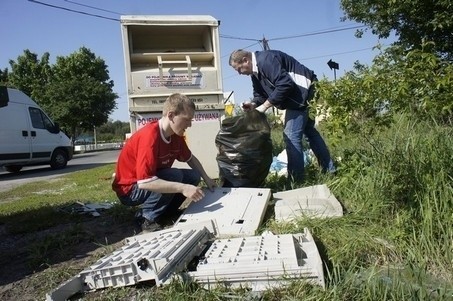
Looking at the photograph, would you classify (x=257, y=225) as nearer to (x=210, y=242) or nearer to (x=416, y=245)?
(x=210, y=242)

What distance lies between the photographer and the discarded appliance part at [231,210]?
3.21 m

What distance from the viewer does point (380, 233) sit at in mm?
2871

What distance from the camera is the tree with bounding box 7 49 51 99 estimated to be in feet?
126

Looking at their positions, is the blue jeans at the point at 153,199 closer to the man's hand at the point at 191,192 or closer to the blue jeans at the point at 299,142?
the man's hand at the point at 191,192

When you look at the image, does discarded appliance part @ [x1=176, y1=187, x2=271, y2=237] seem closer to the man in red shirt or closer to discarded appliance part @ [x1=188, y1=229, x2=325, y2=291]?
the man in red shirt

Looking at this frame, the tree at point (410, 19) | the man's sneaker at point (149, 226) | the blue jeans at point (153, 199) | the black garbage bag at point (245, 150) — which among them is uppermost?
the tree at point (410, 19)

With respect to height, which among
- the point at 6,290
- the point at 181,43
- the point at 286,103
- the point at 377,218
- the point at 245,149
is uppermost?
the point at 181,43

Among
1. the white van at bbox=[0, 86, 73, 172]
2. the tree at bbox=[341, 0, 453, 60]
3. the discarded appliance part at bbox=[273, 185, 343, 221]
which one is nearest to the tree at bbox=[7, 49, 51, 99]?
the white van at bbox=[0, 86, 73, 172]

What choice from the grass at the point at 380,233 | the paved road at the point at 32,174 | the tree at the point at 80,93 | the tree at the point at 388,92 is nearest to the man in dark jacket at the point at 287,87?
the grass at the point at 380,233

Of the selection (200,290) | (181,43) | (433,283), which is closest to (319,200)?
(433,283)

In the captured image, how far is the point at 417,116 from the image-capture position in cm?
287

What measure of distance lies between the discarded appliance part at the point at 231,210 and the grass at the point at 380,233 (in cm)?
18

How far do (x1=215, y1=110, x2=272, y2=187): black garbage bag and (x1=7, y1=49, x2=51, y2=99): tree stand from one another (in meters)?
37.8

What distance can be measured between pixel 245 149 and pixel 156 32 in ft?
10.1
